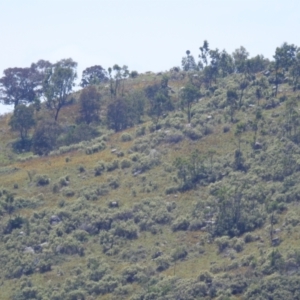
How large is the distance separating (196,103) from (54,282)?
148 feet

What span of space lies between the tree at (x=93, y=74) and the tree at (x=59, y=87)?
1369 centimetres

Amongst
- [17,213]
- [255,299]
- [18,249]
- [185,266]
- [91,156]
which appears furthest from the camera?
[91,156]

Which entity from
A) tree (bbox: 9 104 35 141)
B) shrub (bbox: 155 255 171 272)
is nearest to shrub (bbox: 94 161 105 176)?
shrub (bbox: 155 255 171 272)

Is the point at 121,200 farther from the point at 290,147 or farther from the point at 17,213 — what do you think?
the point at 290,147

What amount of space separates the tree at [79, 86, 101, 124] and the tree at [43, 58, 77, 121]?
479 cm

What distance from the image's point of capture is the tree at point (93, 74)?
17038cm

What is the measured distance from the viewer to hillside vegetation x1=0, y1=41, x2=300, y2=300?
9162cm

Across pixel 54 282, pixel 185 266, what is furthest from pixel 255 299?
pixel 54 282

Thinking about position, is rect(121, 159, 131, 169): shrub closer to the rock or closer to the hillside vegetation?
the hillside vegetation

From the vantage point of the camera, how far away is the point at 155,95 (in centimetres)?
14312

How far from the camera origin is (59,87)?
154 metres

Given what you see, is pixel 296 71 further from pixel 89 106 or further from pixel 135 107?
pixel 89 106

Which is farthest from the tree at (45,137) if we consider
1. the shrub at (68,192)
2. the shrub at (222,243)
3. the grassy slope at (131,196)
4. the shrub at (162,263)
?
the shrub at (222,243)

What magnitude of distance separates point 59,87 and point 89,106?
9.17m
